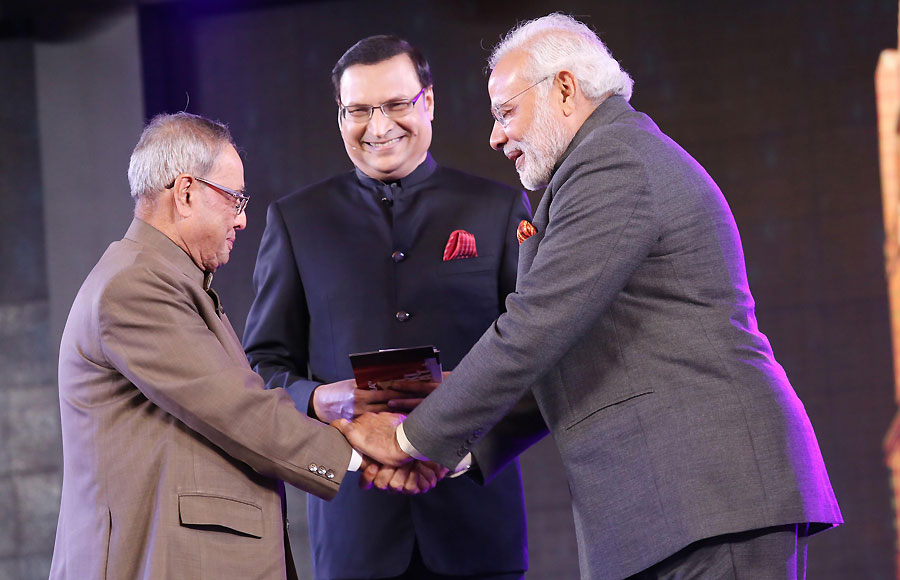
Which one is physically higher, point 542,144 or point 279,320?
point 542,144

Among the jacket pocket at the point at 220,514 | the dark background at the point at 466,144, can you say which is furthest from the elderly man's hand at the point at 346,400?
the dark background at the point at 466,144

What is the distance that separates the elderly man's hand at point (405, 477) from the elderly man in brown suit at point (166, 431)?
9.8 inches

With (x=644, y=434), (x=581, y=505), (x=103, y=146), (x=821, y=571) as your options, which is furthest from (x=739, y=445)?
(x=103, y=146)

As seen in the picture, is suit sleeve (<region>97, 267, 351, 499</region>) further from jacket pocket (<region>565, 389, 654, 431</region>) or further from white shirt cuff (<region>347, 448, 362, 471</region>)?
jacket pocket (<region>565, 389, 654, 431</region>)

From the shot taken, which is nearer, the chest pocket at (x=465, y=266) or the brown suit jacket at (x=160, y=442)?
the brown suit jacket at (x=160, y=442)

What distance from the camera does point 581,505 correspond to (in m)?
1.77

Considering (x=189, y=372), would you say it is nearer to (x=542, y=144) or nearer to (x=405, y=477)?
(x=405, y=477)

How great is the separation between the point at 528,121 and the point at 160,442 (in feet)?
3.15

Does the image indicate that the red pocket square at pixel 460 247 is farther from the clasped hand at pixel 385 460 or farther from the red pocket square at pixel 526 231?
the red pocket square at pixel 526 231

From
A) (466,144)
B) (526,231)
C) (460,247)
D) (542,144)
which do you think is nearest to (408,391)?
(460,247)

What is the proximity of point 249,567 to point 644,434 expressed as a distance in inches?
30.3

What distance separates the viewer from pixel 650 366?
1.71 m

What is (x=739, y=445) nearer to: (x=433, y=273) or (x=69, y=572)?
(x=433, y=273)

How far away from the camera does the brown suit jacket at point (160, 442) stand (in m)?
1.78
